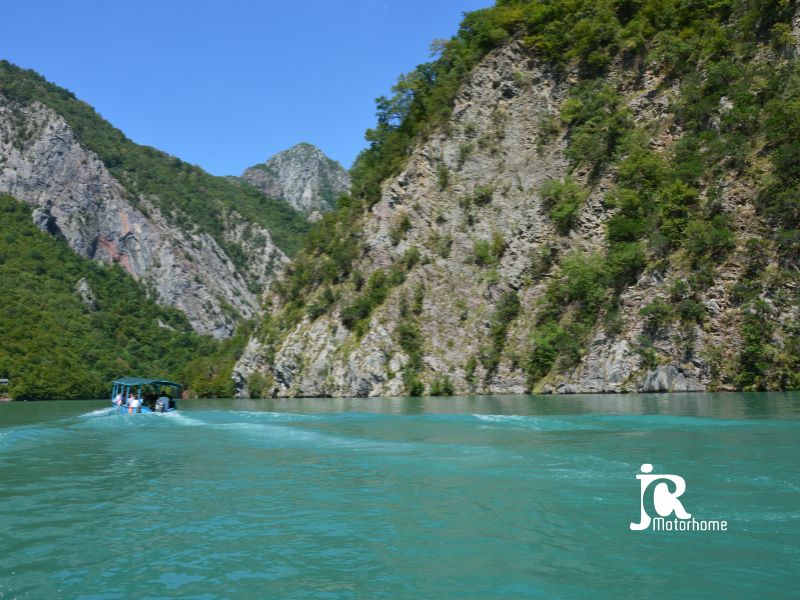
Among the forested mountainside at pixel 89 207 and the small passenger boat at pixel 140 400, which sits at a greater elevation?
the forested mountainside at pixel 89 207

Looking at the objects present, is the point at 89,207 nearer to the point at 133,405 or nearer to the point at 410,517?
the point at 133,405

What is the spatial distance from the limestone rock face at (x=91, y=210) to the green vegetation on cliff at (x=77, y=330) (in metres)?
5.80

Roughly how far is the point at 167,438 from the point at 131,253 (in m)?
163

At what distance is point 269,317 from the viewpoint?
96875 mm

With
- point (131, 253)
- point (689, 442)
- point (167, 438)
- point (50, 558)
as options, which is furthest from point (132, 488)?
point (131, 253)

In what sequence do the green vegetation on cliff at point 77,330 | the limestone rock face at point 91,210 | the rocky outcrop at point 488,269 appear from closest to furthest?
the rocky outcrop at point 488,269, the green vegetation on cliff at point 77,330, the limestone rock face at point 91,210

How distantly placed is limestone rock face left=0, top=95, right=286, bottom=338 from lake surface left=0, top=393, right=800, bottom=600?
15534cm

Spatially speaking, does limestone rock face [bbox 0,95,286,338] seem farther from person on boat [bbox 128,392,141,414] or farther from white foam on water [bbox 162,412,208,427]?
white foam on water [bbox 162,412,208,427]

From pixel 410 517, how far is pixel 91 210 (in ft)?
603

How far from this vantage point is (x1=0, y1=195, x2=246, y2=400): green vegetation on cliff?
103062 millimetres

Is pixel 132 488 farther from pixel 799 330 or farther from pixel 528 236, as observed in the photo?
pixel 528 236

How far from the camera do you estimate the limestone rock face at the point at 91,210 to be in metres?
171

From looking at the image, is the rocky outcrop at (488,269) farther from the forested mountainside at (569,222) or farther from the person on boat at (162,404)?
the person on boat at (162,404)

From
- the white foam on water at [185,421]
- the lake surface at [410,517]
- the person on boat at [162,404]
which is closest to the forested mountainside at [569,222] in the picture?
the person on boat at [162,404]
